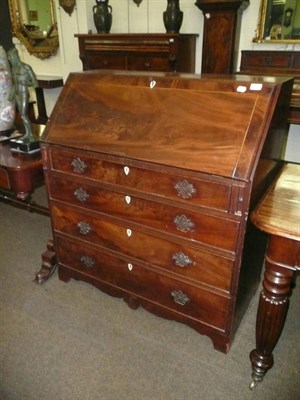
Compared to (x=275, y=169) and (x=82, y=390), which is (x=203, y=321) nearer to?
(x=82, y=390)

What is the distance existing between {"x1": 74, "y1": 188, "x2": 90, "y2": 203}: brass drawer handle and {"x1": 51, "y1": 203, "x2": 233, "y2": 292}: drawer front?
9 cm

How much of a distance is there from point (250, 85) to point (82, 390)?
1450 millimetres

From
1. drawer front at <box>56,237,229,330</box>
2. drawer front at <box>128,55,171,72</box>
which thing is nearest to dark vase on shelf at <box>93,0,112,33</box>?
drawer front at <box>128,55,171,72</box>

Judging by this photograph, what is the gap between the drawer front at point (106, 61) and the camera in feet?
11.9

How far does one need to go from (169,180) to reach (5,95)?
1.37 meters

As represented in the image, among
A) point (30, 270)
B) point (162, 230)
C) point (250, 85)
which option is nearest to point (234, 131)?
point (250, 85)

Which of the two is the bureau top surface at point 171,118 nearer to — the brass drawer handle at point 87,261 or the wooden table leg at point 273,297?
the wooden table leg at point 273,297

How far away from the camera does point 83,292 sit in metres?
1.95

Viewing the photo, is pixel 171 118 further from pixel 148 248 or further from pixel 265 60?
pixel 265 60

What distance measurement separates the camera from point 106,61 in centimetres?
372

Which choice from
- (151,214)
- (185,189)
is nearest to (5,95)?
(151,214)

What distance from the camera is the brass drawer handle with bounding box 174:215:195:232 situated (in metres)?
1.32

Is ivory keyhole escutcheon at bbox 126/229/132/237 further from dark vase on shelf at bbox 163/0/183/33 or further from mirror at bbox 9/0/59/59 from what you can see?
mirror at bbox 9/0/59/59

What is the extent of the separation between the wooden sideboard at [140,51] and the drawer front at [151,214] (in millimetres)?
2264
